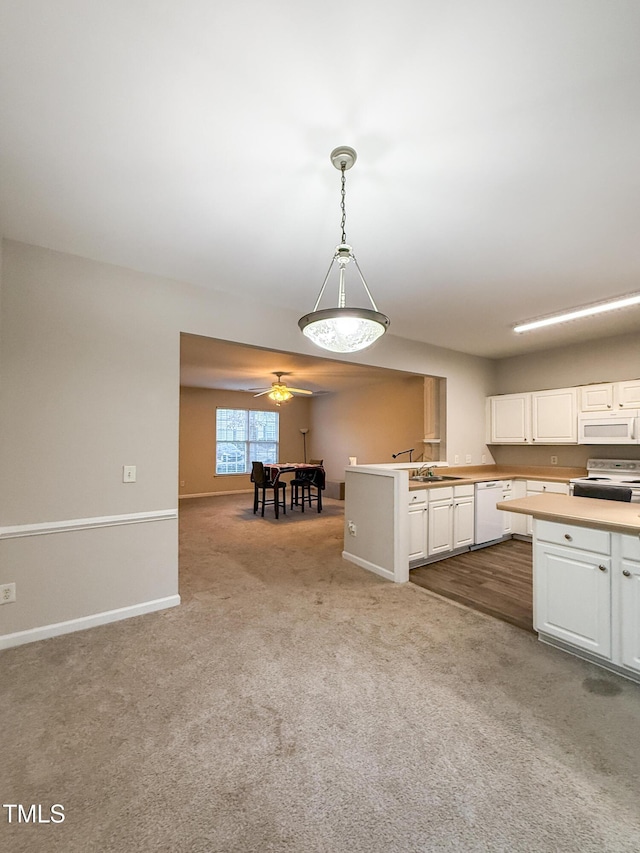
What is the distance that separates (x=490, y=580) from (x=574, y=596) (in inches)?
53.3

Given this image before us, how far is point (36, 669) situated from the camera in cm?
215

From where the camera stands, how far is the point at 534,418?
5.12m

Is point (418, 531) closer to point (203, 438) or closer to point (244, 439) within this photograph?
point (203, 438)

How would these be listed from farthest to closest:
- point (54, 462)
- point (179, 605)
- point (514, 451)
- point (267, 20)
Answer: point (514, 451), point (179, 605), point (54, 462), point (267, 20)

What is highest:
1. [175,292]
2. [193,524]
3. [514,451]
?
[175,292]

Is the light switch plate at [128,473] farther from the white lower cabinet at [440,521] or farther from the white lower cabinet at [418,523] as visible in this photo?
the white lower cabinet at [440,521]

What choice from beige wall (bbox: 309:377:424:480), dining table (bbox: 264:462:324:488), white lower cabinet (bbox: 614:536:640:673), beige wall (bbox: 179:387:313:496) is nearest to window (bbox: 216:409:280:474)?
beige wall (bbox: 179:387:313:496)

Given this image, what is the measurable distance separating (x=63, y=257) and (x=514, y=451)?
5963 millimetres

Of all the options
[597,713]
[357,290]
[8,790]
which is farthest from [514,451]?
[8,790]

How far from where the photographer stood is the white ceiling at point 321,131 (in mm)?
1162

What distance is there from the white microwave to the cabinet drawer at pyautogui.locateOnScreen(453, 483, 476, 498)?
1.57 metres

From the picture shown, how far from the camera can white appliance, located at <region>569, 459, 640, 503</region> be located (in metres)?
4.18

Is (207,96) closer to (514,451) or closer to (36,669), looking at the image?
(36,669)

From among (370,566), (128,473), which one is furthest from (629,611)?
(128,473)
